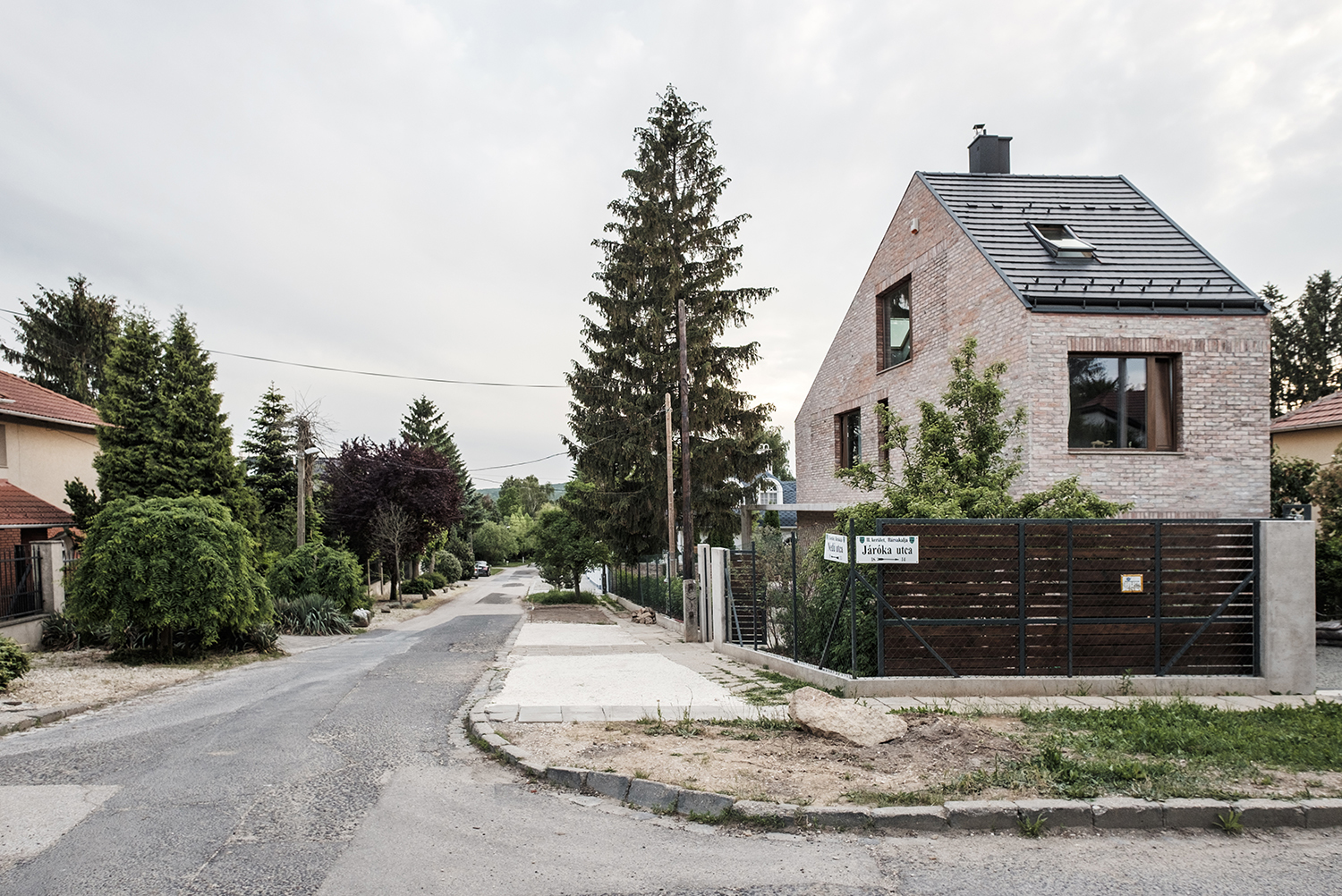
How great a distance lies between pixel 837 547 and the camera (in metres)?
9.78

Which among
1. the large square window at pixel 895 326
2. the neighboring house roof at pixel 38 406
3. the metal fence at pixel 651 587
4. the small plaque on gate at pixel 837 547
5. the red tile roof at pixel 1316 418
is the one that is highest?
the large square window at pixel 895 326

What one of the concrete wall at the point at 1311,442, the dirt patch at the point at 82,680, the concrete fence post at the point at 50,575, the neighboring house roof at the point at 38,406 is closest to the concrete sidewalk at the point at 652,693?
the dirt patch at the point at 82,680

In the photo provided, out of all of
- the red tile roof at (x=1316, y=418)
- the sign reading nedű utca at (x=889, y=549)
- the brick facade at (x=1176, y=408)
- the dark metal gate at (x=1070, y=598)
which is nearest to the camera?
the sign reading nedű utca at (x=889, y=549)

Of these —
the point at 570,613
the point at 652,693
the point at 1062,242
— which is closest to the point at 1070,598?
the point at 652,693

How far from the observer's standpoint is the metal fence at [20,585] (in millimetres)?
15133

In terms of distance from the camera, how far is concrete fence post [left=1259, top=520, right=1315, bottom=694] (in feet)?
31.2

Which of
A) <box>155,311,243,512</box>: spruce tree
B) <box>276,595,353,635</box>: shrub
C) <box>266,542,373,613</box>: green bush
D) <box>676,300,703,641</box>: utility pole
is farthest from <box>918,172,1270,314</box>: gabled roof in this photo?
<box>266,542,373,613</box>: green bush

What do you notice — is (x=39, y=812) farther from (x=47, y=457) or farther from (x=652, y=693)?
(x=47, y=457)

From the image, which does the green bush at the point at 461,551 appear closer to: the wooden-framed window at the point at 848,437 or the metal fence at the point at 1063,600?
the wooden-framed window at the point at 848,437

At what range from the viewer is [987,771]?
5.98 metres

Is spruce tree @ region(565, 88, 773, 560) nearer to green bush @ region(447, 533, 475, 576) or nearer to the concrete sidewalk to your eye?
the concrete sidewalk

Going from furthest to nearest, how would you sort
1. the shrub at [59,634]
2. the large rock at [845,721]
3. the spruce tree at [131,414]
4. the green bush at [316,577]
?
the green bush at [316,577], the spruce tree at [131,414], the shrub at [59,634], the large rock at [845,721]

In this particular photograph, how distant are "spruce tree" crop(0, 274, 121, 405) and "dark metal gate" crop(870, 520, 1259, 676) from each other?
4174 centimetres

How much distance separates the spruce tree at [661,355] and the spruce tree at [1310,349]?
33877 mm
